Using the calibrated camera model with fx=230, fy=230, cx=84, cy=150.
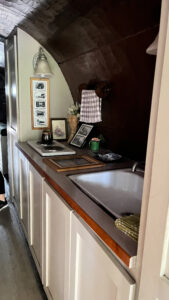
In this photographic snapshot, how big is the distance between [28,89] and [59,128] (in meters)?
0.51

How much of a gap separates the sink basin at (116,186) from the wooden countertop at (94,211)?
6 centimetres

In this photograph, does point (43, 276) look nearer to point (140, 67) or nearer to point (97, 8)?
point (140, 67)

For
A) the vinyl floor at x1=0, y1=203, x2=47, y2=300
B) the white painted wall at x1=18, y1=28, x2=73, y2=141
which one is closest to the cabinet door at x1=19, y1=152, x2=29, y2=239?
the vinyl floor at x1=0, y1=203, x2=47, y2=300

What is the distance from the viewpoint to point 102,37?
61.5 inches

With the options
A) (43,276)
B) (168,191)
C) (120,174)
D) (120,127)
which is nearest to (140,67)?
(120,127)

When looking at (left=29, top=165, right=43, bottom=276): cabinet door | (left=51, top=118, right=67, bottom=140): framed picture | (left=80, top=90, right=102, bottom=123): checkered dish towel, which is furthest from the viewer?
(left=51, top=118, right=67, bottom=140): framed picture

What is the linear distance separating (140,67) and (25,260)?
5.89 feet

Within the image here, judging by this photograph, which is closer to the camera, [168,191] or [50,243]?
[168,191]

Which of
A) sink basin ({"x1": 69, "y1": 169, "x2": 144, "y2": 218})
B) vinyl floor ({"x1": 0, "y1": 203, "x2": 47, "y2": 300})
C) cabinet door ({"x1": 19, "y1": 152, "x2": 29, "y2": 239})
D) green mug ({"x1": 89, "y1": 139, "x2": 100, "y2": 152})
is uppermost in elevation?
green mug ({"x1": 89, "y1": 139, "x2": 100, "y2": 152})

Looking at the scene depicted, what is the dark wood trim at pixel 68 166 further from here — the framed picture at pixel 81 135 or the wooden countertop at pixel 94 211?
the framed picture at pixel 81 135

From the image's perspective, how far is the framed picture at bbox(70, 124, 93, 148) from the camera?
2.21 meters

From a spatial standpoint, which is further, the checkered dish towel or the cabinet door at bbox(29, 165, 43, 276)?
the checkered dish towel

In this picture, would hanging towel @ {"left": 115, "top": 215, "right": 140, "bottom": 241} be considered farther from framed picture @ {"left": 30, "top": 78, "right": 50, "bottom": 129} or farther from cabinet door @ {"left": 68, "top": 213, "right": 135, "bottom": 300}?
framed picture @ {"left": 30, "top": 78, "right": 50, "bottom": 129}

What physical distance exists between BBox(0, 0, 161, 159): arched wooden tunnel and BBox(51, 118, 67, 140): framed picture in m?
0.50
